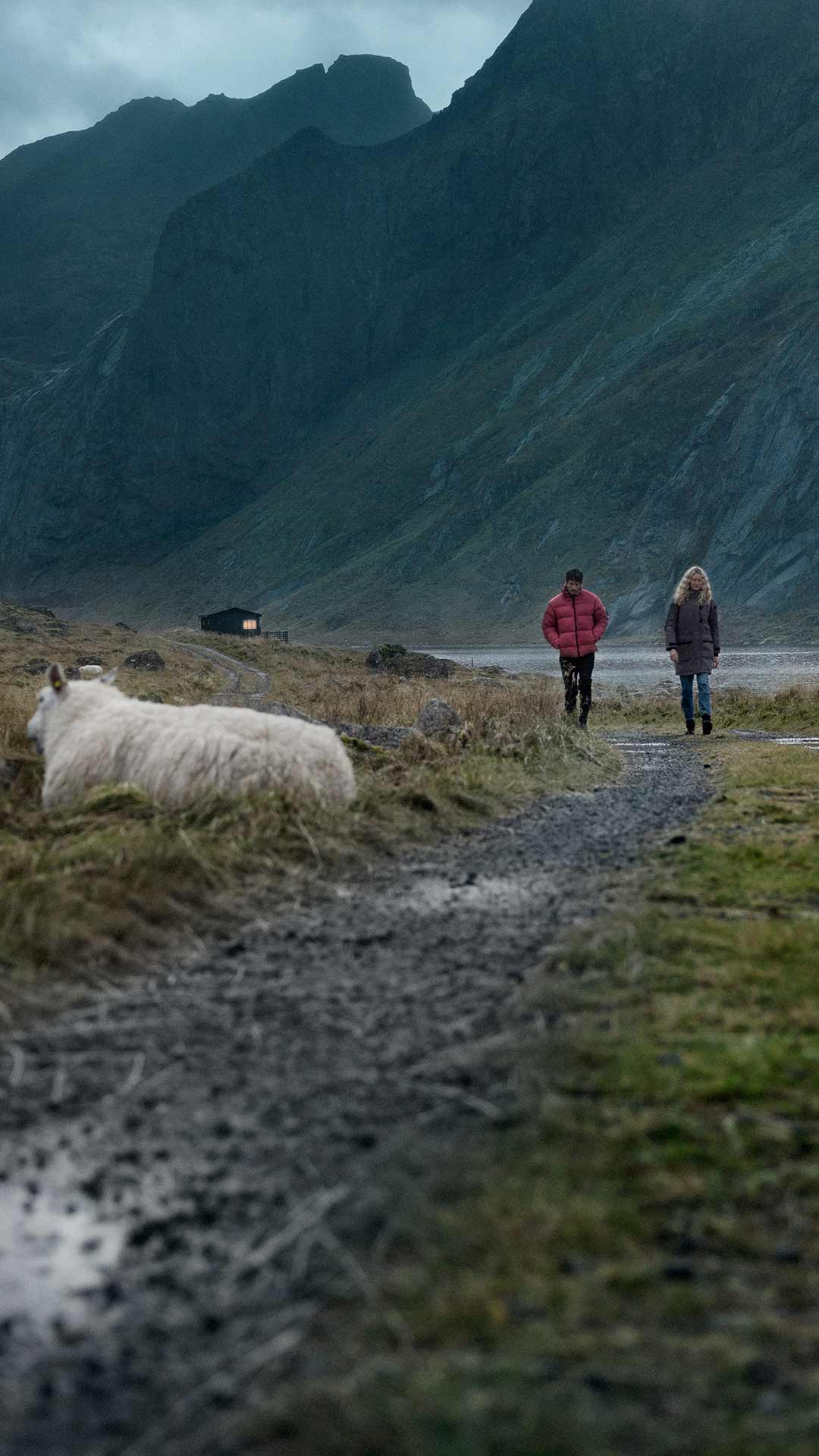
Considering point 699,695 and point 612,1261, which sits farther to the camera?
point 699,695

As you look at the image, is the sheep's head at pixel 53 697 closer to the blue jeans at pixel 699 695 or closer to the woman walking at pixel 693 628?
the woman walking at pixel 693 628

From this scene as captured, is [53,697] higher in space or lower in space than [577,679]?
lower

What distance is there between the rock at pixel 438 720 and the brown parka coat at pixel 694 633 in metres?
4.86

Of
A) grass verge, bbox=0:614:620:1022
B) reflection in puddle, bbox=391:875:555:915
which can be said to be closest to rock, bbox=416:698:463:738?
grass verge, bbox=0:614:620:1022

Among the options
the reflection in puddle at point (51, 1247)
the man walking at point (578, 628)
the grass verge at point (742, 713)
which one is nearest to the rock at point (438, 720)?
the man walking at point (578, 628)

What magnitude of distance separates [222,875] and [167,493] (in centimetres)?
19805

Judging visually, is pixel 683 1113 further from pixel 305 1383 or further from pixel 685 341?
pixel 685 341

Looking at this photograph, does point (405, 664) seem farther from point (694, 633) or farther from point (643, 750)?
point (643, 750)

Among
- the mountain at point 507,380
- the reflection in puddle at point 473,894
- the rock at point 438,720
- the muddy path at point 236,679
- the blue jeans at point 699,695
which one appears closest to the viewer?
the reflection in puddle at point 473,894

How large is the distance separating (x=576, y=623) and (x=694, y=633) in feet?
7.22

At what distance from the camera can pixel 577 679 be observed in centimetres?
1734

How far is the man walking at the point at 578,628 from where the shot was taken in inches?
659

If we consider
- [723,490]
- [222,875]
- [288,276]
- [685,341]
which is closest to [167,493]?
[288,276]

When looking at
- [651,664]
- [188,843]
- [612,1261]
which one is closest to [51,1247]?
[612,1261]
